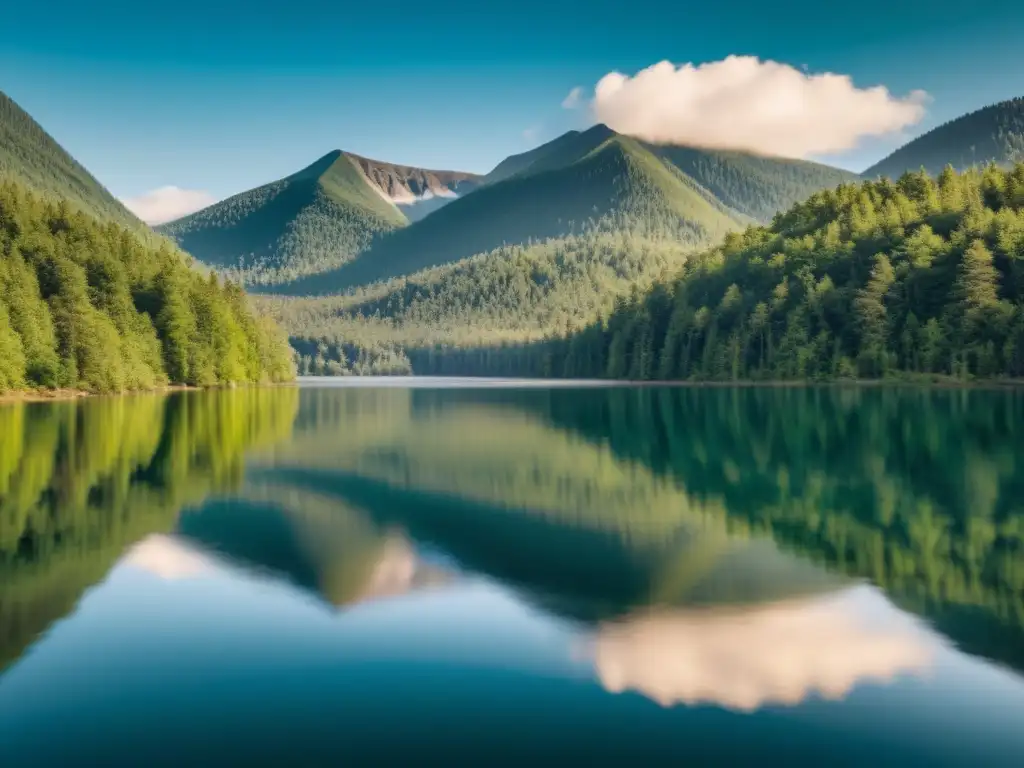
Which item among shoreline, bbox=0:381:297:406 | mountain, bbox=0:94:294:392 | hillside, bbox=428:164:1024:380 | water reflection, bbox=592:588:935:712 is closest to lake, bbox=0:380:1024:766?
water reflection, bbox=592:588:935:712

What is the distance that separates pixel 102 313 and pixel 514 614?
315 feet

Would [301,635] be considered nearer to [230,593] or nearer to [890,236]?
[230,593]

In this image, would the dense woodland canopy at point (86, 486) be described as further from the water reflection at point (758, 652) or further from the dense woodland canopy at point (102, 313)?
the dense woodland canopy at point (102, 313)

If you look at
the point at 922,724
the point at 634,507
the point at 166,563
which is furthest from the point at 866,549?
the point at 166,563

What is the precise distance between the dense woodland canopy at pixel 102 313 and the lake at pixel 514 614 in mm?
59639

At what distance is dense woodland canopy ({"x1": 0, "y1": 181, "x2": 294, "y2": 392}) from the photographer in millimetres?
88319

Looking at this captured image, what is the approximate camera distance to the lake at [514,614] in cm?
1059

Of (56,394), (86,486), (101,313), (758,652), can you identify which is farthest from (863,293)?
(758,652)

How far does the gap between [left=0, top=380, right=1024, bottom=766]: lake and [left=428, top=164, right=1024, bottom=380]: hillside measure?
262 feet

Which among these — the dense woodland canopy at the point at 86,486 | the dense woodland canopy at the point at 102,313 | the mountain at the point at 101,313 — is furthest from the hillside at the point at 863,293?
the dense woodland canopy at the point at 86,486

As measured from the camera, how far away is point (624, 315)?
170m

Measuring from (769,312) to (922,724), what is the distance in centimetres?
12204

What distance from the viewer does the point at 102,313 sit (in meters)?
100

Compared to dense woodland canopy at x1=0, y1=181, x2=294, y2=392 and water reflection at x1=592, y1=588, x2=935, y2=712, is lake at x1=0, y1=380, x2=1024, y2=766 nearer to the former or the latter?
water reflection at x1=592, y1=588, x2=935, y2=712
